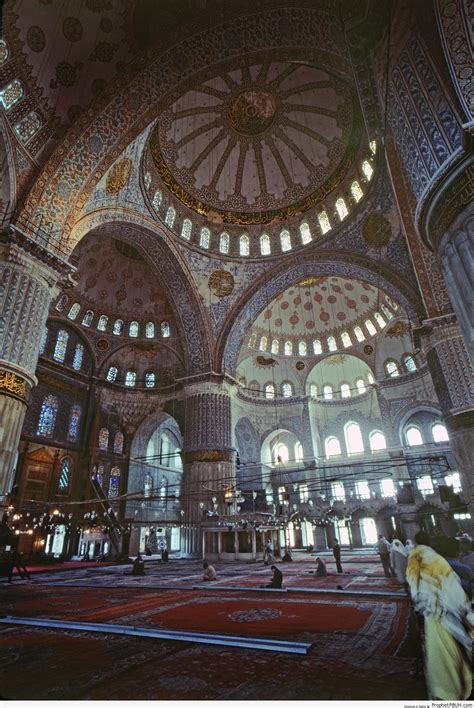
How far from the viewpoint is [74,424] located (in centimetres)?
1852

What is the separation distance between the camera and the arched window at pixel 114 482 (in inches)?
765

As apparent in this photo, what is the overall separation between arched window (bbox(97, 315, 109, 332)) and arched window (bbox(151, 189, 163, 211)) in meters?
7.22

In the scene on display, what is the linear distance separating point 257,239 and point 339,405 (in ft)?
39.6

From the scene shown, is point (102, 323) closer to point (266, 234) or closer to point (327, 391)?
point (266, 234)

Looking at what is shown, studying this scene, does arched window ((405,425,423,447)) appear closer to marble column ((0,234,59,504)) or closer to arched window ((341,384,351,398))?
arched window ((341,384,351,398))

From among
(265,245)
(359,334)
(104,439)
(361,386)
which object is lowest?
(104,439)

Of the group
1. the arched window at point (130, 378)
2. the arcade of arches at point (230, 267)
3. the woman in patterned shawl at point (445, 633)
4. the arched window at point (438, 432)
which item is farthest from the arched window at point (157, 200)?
the arched window at point (438, 432)

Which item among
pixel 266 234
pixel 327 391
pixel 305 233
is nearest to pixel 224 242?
pixel 266 234

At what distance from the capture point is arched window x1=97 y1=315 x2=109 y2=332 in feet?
64.5

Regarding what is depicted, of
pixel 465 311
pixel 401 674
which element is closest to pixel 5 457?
pixel 401 674

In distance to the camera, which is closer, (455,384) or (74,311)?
(455,384)

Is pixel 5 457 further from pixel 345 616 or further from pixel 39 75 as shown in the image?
pixel 39 75

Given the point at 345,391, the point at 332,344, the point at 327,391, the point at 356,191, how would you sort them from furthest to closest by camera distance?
1. the point at 327,391
2. the point at 332,344
3. the point at 345,391
4. the point at 356,191

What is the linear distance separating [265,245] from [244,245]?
987 mm
